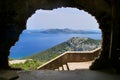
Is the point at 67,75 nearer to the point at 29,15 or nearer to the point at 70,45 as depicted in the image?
the point at 29,15

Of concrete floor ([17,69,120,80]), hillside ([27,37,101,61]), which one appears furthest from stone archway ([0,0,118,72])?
hillside ([27,37,101,61])

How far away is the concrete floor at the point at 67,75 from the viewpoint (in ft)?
24.1

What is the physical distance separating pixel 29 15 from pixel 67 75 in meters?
2.69

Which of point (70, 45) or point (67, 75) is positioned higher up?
point (70, 45)

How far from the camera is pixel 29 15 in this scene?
880 cm

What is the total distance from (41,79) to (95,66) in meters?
2.48

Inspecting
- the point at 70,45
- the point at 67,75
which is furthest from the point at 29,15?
the point at 70,45

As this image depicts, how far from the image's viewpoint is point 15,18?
8.30 m

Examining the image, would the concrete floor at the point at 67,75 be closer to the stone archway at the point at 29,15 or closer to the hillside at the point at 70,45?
the stone archway at the point at 29,15

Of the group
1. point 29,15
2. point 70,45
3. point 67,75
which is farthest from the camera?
point 70,45

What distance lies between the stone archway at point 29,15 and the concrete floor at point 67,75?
0.84m

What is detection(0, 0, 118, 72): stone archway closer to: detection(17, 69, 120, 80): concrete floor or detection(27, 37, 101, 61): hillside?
detection(17, 69, 120, 80): concrete floor

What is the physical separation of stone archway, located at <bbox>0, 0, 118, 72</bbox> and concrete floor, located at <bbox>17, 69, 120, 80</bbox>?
2.76 ft

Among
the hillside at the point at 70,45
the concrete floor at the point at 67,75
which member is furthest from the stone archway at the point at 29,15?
the hillside at the point at 70,45
